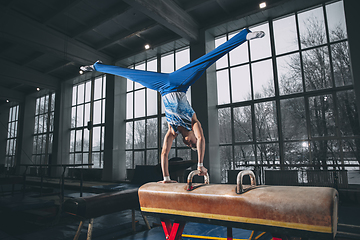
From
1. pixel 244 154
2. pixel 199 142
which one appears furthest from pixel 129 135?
pixel 199 142

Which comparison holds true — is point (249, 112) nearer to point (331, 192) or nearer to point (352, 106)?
point (352, 106)

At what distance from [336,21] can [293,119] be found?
3124 millimetres

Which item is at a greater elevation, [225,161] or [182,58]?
[182,58]

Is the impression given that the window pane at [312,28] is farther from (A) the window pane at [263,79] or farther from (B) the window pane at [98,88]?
(B) the window pane at [98,88]

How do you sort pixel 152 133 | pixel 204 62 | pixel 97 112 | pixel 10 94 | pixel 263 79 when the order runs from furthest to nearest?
pixel 97 112
pixel 152 133
pixel 10 94
pixel 263 79
pixel 204 62

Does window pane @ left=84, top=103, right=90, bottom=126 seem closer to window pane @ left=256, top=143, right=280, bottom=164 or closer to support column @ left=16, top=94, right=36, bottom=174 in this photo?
support column @ left=16, top=94, right=36, bottom=174

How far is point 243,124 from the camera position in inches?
304

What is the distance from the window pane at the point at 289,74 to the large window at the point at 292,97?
0.02 metres

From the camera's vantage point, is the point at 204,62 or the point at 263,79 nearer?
the point at 204,62

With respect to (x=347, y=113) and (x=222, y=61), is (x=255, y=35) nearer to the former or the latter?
(x=347, y=113)

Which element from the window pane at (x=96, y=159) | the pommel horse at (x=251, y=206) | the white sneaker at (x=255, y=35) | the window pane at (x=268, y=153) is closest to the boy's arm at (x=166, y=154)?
the pommel horse at (x=251, y=206)

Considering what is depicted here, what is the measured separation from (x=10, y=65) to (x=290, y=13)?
11.6 metres

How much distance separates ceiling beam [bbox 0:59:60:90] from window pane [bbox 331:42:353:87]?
11.4m

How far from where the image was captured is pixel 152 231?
3.26 m
